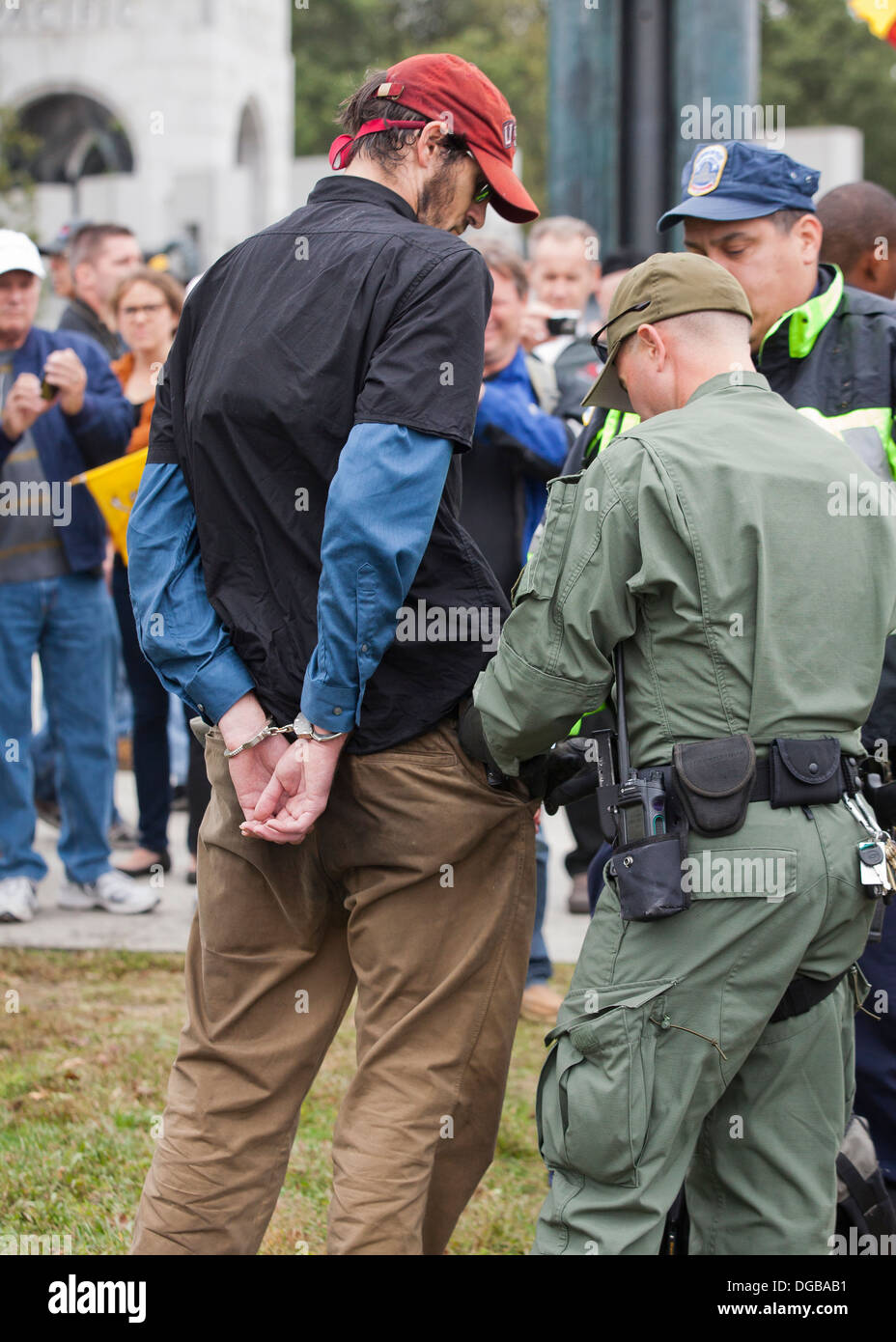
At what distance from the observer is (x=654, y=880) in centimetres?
241

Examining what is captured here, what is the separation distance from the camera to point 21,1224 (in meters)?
3.45

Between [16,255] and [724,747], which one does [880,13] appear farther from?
[724,747]

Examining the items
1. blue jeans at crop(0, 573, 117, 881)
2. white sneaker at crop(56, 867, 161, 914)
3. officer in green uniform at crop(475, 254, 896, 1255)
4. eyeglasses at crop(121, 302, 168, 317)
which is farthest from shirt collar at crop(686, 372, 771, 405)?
eyeglasses at crop(121, 302, 168, 317)

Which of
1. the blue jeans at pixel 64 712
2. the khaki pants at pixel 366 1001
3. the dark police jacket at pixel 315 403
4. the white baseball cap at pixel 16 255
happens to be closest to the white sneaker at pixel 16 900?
the blue jeans at pixel 64 712

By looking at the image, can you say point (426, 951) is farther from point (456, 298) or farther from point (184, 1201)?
point (456, 298)

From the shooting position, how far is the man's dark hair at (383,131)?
2645 millimetres

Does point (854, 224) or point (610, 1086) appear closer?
point (610, 1086)

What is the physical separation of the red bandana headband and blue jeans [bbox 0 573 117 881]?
341 centimetres

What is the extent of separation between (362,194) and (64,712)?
3752mm

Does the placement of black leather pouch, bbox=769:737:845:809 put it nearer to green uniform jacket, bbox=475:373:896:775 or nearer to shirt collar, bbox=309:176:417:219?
green uniform jacket, bbox=475:373:896:775

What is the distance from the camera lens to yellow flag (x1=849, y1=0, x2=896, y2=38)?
296 inches

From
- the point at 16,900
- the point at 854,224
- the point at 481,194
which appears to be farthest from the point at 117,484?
the point at 481,194

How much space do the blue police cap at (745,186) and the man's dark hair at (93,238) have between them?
16.6ft
